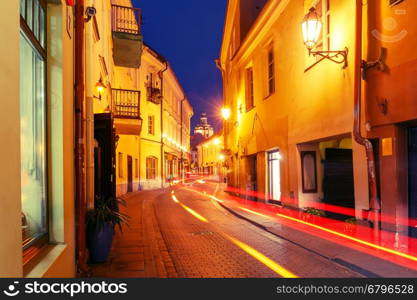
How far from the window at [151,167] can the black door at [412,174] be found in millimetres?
25202

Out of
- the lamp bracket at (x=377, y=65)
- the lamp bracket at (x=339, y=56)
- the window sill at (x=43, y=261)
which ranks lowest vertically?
the window sill at (x=43, y=261)

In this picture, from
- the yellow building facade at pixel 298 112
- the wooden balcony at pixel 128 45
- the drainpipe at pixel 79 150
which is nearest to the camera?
the drainpipe at pixel 79 150

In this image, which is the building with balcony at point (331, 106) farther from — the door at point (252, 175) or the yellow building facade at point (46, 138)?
the yellow building facade at point (46, 138)

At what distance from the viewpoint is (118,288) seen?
11.2 ft

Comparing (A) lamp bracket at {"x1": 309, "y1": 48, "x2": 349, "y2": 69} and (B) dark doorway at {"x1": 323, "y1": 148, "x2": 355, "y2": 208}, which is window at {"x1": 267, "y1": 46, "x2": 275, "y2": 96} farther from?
(A) lamp bracket at {"x1": 309, "y1": 48, "x2": 349, "y2": 69}

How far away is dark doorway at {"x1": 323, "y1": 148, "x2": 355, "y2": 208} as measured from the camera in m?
10.7

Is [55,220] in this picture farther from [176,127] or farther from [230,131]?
[176,127]

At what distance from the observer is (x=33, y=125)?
12.9ft

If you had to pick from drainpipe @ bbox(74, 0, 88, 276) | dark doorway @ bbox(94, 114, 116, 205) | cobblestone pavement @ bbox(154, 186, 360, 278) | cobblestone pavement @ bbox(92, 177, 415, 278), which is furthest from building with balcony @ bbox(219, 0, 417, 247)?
drainpipe @ bbox(74, 0, 88, 276)

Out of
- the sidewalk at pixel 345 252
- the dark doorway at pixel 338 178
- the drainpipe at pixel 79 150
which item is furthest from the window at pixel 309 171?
the drainpipe at pixel 79 150

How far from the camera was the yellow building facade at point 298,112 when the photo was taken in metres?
9.07

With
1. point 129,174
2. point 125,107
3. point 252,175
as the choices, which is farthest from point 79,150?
point 129,174

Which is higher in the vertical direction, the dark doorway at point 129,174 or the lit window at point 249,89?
the lit window at point 249,89

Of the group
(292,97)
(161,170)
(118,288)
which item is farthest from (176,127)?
(118,288)
